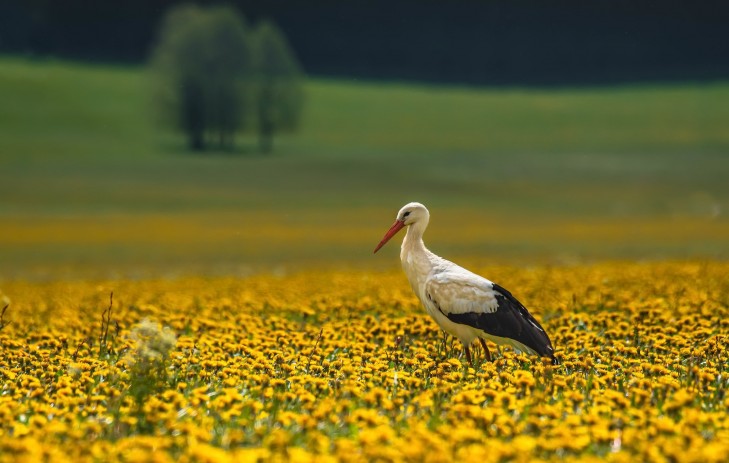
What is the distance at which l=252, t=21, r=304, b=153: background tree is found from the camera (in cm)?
9700

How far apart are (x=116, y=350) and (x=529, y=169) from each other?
→ 245ft

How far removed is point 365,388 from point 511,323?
82.0 inches

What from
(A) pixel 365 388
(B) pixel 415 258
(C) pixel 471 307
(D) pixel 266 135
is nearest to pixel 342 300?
(B) pixel 415 258

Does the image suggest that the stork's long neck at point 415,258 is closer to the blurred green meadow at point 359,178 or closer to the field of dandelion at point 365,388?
the field of dandelion at point 365,388

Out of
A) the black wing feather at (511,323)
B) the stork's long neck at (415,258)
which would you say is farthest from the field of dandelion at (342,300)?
the stork's long neck at (415,258)

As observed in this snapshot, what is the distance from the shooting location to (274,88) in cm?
9738

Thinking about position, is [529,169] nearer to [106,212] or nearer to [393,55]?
[106,212]

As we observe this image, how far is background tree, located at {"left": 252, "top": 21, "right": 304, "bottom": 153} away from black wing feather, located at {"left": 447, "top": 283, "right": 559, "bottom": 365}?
86.1 metres

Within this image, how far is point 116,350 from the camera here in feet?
37.0

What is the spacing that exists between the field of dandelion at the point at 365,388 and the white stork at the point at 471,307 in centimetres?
25

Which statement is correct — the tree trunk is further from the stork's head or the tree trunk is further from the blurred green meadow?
the stork's head

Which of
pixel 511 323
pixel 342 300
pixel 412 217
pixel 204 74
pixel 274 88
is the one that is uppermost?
pixel 204 74

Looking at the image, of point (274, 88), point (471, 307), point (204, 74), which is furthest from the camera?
point (274, 88)

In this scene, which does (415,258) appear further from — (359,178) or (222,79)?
(222,79)
